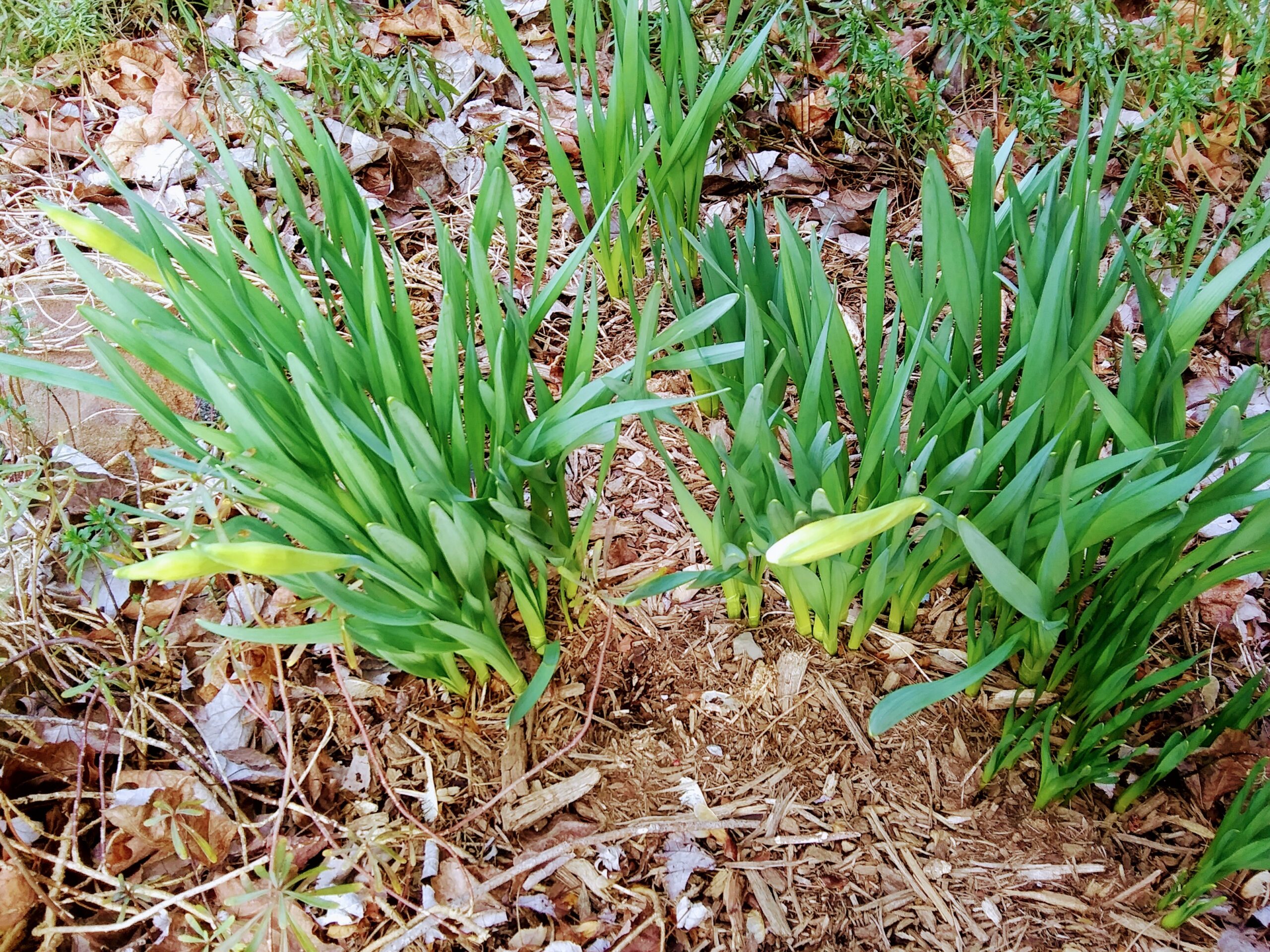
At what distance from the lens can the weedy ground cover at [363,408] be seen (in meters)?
1.03

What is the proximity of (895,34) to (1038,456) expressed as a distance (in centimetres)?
186

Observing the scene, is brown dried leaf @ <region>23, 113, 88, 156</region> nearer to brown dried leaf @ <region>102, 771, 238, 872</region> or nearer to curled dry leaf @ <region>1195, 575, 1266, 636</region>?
brown dried leaf @ <region>102, 771, 238, 872</region>

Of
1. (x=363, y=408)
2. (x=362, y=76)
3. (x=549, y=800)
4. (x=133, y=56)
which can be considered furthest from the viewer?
(x=133, y=56)

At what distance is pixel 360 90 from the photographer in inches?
86.8

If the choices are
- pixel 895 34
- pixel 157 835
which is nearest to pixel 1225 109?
pixel 895 34

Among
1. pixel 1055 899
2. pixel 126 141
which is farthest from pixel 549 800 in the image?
pixel 126 141

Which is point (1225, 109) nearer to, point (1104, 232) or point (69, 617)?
point (1104, 232)

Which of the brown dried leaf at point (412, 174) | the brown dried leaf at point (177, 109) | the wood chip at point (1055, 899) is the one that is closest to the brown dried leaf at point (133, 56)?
the brown dried leaf at point (177, 109)

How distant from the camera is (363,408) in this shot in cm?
113

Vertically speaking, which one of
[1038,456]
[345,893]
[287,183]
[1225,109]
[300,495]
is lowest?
[345,893]

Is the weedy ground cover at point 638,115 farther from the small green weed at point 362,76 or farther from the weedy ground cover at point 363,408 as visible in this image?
the small green weed at point 362,76

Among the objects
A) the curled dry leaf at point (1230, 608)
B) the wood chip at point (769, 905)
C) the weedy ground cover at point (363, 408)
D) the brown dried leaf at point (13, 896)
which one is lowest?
the brown dried leaf at point (13, 896)

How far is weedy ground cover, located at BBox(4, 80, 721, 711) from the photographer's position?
1.03 m

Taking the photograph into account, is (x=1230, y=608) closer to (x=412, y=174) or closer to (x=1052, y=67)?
(x=1052, y=67)
